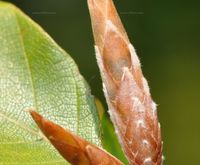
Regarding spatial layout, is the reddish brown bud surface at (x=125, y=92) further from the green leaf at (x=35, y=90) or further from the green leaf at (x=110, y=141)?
the green leaf at (x=110, y=141)

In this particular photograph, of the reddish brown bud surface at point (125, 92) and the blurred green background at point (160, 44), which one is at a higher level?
the reddish brown bud surface at point (125, 92)

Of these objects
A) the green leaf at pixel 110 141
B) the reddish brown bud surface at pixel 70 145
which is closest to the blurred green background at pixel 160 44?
the green leaf at pixel 110 141

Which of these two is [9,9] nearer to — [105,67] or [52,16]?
[105,67]

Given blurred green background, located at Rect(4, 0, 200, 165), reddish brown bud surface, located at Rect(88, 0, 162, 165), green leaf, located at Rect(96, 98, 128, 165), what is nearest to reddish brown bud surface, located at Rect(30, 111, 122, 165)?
reddish brown bud surface, located at Rect(88, 0, 162, 165)

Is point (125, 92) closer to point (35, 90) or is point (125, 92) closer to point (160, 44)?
point (35, 90)

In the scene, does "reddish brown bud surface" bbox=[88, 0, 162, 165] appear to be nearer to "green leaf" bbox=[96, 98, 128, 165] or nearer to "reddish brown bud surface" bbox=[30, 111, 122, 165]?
"reddish brown bud surface" bbox=[30, 111, 122, 165]

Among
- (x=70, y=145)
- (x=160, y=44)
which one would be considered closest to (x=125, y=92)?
(x=70, y=145)
